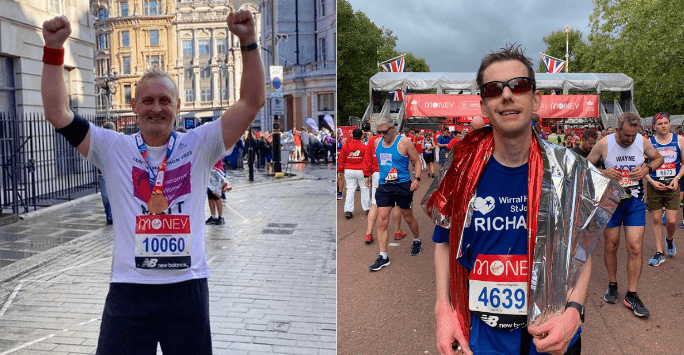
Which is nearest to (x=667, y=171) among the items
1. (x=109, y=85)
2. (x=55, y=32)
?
(x=55, y=32)

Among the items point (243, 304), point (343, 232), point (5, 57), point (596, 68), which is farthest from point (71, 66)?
point (596, 68)

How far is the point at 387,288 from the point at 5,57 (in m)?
11.8

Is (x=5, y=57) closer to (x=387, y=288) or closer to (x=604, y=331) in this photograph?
(x=387, y=288)

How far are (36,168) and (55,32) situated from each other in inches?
446

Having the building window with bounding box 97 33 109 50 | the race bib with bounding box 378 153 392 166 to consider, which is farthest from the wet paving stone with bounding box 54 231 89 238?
the building window with bounding box 97 33 109 50

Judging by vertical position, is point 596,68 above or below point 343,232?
above

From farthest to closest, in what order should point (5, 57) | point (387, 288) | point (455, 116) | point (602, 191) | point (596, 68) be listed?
point (596, 68) → point (455, 116) → point (5, 57) → point (387, 288) → point (602, 191)

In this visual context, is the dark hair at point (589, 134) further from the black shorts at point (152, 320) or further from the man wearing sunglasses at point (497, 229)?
the black shorts at point (152, 320)

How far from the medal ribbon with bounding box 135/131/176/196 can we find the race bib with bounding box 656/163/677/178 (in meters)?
6.80

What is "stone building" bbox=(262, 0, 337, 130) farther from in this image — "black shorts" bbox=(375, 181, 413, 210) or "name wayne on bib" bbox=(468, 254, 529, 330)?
"name wayne on bib" bbox=(468, 254, 529, 330)

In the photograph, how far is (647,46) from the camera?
3216cm

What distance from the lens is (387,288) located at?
637 cm

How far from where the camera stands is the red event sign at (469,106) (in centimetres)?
2495

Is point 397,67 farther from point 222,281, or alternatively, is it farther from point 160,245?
point 160,245
